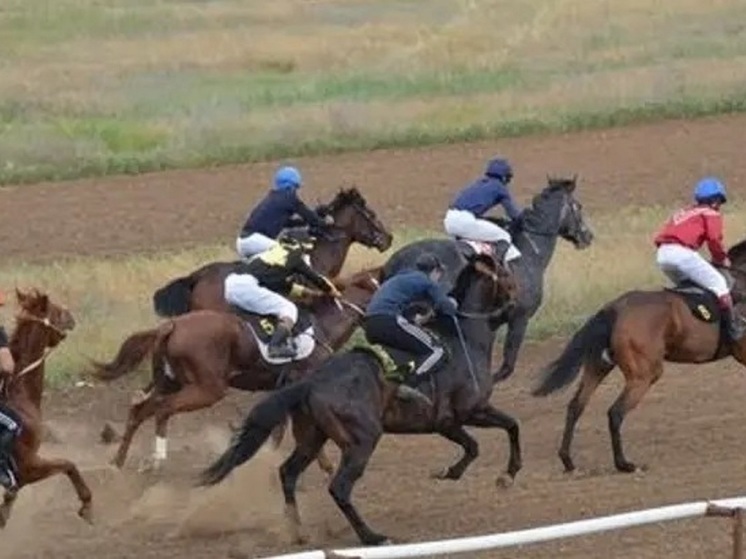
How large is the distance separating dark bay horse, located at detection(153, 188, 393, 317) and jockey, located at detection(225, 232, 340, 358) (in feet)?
2.33

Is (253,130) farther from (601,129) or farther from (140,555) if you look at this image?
(140,555)

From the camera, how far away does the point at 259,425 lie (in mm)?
14992

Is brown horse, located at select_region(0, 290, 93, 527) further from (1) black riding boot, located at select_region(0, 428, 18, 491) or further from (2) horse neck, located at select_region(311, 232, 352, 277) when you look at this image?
(2) horse neck, located at select_region(311, 232, 352, 277)

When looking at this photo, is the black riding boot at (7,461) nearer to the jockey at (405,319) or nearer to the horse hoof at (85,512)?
the horse hoof at (85,512)

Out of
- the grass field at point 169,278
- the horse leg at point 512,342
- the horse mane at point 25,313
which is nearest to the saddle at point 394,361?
the horse mane at point 25,313

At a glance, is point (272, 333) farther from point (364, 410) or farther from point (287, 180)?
point (364, 410)

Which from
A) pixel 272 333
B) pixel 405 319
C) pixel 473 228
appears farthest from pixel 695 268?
pixel 473 228

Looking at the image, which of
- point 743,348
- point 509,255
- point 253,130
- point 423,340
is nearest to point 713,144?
point 253,130

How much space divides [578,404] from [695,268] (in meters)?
1.50

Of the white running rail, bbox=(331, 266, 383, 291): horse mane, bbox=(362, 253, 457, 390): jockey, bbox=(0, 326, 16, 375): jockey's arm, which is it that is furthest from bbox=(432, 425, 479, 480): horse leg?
the white running rail

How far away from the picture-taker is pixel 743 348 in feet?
61.6

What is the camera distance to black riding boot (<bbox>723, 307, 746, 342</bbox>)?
18.5m

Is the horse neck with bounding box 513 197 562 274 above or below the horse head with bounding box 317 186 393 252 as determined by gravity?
below

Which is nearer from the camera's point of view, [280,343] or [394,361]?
[394,361]
